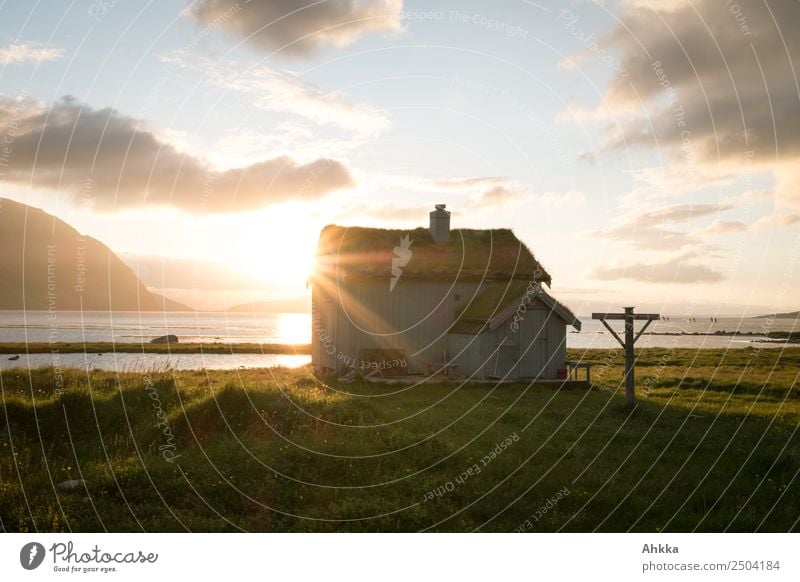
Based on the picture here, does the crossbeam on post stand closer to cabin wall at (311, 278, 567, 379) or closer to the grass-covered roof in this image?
cabin wall at (311, 278, 567, 379)

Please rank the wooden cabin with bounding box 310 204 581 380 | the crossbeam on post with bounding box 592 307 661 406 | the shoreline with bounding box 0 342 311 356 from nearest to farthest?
1. the crossbeam on post with bounding box 592 307 661 406
2. the wooden cabin with bounding box 310 204 581 380
3. the shoreline with bounding box 0 342 311 356

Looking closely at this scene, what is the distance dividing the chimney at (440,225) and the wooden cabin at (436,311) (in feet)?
0.19

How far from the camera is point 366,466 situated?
513 inches

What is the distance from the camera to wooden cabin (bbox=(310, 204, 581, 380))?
30.0m

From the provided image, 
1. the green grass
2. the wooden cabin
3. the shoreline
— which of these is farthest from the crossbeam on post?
the shoreline

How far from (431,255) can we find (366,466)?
69.6 feet

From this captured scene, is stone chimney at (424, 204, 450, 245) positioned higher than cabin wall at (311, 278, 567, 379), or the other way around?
stone chimney at (424, 204, 450, 245)

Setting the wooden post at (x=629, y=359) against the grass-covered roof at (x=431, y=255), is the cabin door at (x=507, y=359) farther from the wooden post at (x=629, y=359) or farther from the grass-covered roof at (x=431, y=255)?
the wooden post at (x=629, y=359)

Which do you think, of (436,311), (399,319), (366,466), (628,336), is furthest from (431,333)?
(366,466)

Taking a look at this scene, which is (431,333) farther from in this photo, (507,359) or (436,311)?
(507,359)

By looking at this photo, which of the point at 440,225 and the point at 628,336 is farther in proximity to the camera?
the point at 440,225

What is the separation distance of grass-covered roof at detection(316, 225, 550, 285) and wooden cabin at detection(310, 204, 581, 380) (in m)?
0.07
